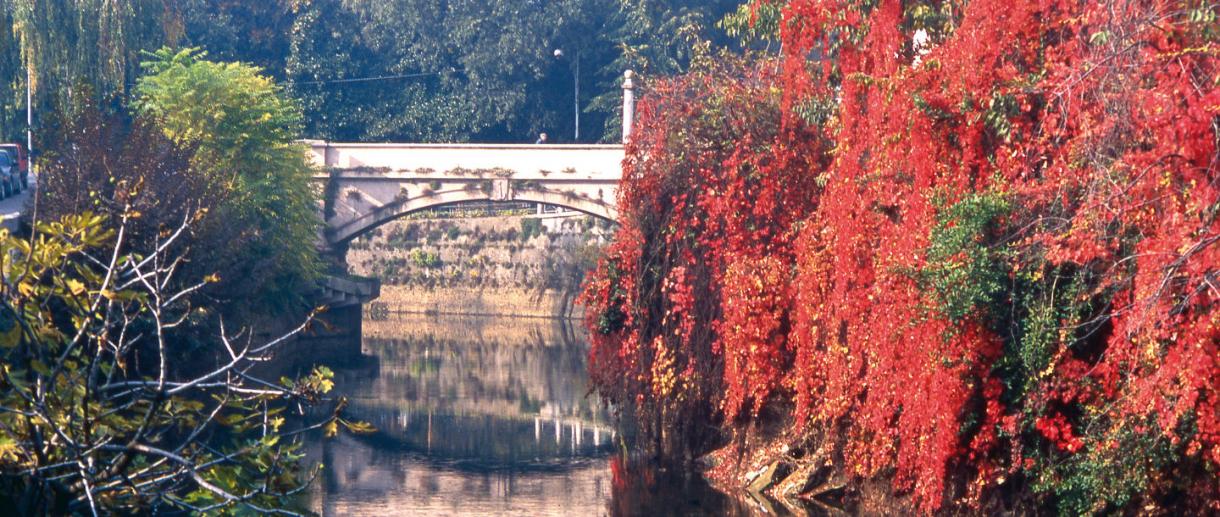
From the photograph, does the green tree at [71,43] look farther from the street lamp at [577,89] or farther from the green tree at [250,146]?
the street lamp at [577,89]

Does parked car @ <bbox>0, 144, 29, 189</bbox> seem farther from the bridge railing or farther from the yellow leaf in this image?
the yellow leaf

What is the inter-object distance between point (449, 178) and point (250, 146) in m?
6.67

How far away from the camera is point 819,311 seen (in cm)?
1593

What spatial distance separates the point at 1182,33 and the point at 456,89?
3837cm

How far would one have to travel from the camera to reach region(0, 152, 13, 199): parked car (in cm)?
2898

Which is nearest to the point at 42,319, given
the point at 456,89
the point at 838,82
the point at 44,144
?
the point at 838,82

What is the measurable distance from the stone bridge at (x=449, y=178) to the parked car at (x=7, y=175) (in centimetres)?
950

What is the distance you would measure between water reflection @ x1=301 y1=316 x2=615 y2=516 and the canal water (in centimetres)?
2

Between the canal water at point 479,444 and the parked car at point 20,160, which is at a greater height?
the parked car at point 20,160

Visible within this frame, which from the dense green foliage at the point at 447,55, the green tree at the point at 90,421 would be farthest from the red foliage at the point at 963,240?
the dense green foliage at the point at 447,55

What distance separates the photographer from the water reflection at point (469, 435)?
1839 centimetres

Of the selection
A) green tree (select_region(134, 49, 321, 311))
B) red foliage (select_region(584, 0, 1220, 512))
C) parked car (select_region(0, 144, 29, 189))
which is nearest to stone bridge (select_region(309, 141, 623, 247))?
green tree (select_region(134, 49, 321, 311))

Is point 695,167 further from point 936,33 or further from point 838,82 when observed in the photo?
point 936,33

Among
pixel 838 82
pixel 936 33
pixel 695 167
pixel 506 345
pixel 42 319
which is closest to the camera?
pixel 42 319
